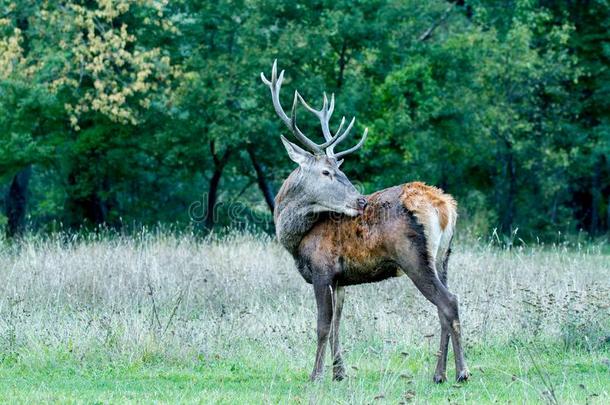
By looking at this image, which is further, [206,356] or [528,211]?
[528,211]

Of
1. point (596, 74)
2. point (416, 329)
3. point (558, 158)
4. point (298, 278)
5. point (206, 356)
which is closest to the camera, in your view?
point (206, 356)

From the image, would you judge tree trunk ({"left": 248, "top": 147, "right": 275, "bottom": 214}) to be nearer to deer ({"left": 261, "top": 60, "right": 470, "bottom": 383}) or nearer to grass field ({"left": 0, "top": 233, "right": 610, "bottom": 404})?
grass field ({"left": 0, "top": 233, "right": 610, "bottom": 404})

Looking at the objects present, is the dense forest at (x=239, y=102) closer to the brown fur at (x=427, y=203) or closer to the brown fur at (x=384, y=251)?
the brown fur at (x=384, y=251)

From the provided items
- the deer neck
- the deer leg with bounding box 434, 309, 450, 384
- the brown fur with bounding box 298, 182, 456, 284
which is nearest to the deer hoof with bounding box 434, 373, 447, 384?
the deer leg with bounding box 434, 309, 450, 384

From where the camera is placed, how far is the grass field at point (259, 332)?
7957mm

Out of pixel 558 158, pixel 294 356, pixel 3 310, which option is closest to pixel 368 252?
pixel 294 356

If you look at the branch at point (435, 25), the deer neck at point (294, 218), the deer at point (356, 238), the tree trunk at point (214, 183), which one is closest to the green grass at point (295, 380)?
the deer at point (356, 238)

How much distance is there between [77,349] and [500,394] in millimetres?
3882

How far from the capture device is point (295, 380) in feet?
28.2

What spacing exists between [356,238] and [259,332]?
83.4 inches

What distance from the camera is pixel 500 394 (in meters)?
7.73

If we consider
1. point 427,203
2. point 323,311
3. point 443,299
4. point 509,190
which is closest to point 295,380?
point 323,311

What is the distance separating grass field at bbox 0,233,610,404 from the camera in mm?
7957

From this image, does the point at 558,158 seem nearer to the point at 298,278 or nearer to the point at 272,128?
the point at 272,128
